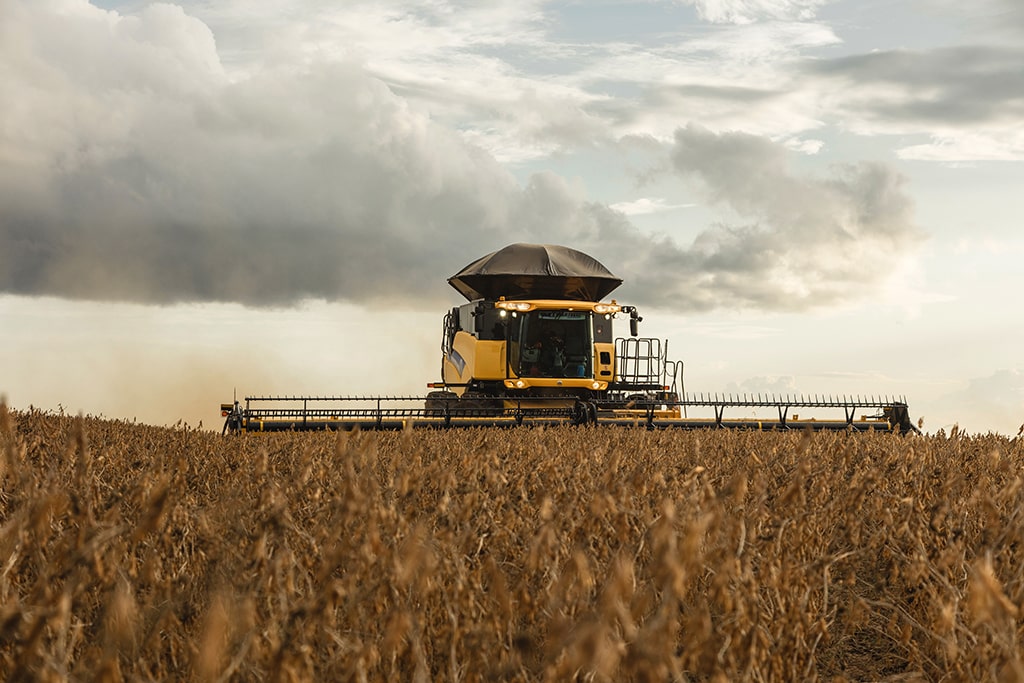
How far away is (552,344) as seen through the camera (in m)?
15.9

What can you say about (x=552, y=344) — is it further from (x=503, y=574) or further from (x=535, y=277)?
(x=503, y=574)

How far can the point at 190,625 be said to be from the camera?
357 centimetres

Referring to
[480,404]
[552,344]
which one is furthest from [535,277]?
[480,404]

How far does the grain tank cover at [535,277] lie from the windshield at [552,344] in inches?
86.7

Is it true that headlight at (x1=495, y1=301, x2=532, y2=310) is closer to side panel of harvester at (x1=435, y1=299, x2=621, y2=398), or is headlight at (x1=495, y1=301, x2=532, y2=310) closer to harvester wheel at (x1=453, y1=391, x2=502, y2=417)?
side panel of harvester at (x1=435, y1=299, x2=621, y2=398)

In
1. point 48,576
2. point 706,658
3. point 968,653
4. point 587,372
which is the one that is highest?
point 587,372

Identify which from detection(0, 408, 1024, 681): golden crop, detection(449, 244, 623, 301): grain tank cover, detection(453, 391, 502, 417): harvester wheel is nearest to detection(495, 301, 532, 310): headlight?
detection(453, 391, 502, 417): harvester wheel

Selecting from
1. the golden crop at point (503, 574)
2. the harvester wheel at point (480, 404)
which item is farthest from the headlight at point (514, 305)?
the golden crop at point (503, 574)

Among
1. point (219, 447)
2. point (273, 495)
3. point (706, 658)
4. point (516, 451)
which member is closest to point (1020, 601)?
point (706, 658)

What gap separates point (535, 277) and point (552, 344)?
2506 mm

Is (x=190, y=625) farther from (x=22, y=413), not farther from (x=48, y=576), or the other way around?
(x=22, y=413)

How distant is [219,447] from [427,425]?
426cm

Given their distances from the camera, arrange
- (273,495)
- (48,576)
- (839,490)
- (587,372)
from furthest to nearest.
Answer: (587,372), (839,490), (273,495), (48,576)

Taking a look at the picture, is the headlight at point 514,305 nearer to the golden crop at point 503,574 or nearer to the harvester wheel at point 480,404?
the harvester wheel at point 480,404
